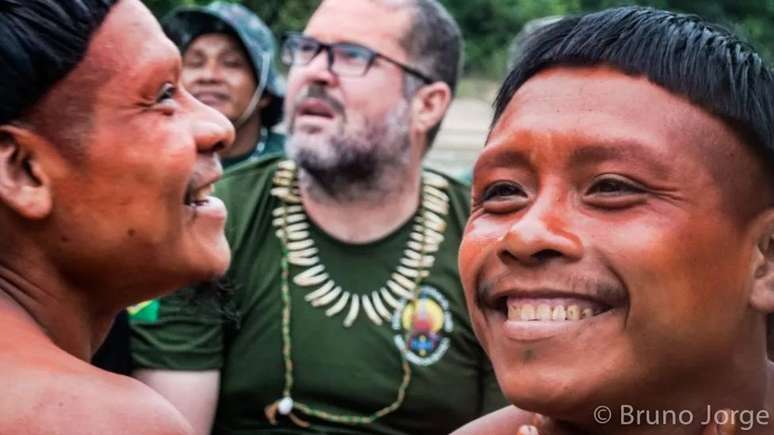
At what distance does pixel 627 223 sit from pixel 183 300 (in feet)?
6.43

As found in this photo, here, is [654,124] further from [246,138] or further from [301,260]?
[246,138]

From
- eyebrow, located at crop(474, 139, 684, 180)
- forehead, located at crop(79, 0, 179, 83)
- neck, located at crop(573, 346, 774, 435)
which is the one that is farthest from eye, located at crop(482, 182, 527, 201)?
forehead, located at crop(79, 0, 179, 83)

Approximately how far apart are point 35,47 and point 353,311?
6.24 ft

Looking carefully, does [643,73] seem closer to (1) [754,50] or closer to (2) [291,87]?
(1) [754,50]

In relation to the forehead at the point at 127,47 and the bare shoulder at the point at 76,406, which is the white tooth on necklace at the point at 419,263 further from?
the bare shoulder at the point at 76,406

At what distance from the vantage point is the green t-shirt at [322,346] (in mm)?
3637

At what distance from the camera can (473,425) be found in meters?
2.33

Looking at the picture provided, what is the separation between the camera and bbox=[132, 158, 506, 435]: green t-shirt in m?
3.64

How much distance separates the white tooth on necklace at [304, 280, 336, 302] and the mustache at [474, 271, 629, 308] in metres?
1.76

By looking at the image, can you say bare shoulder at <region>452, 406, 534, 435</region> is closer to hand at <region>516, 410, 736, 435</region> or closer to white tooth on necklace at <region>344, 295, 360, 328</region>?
hand at <region>516, 410, 736, 435</region>

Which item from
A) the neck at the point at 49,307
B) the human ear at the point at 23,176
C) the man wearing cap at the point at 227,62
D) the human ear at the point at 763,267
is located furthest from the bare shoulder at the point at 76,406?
the man wearing cap at the point at 227,62

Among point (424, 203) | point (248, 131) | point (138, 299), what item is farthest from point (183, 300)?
point (248, 131)

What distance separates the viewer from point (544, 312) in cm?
196

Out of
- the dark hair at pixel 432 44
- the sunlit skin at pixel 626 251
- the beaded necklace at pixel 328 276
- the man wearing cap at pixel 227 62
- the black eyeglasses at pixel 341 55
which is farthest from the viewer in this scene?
the man wearing cap at pixel 227 62
